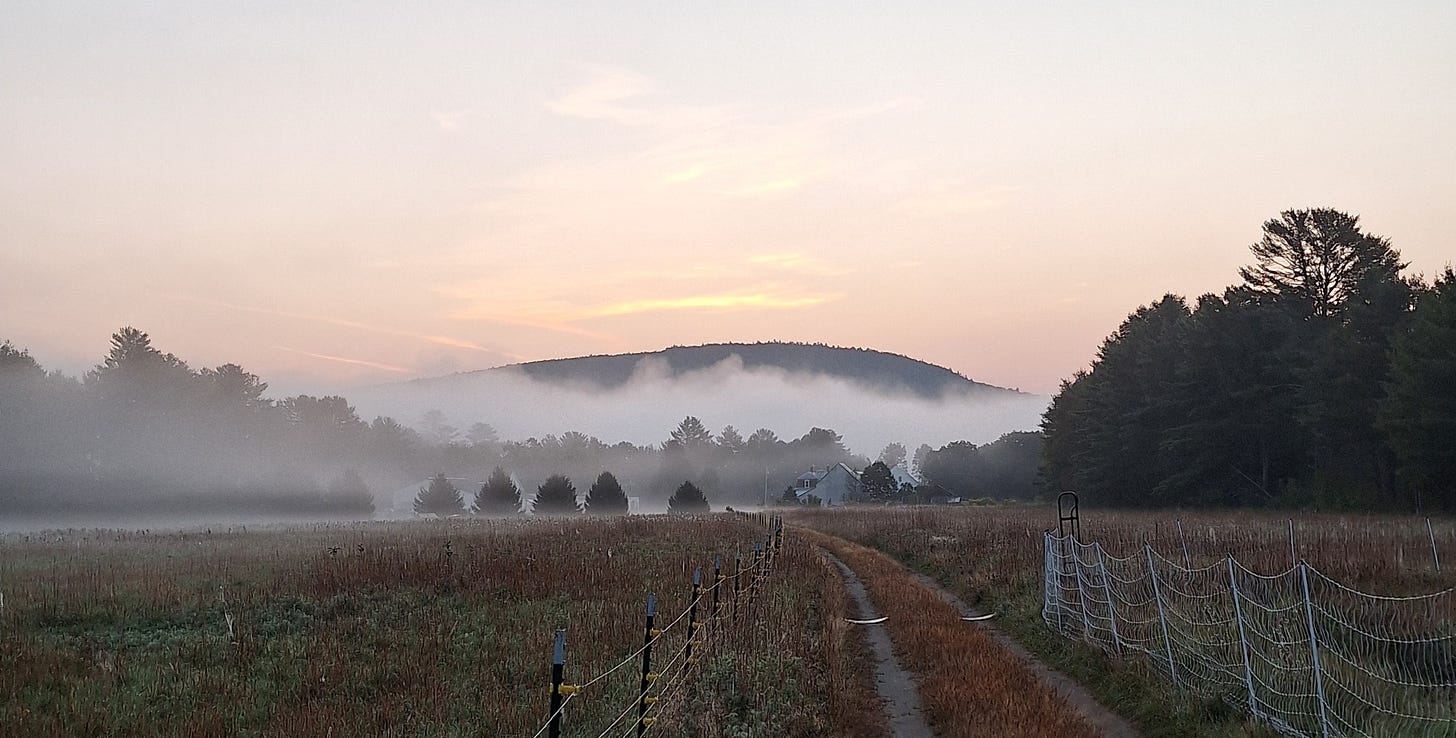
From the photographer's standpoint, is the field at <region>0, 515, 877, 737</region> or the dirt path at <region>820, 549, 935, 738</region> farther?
the dirt path at <region>820, 549, 935, 738</region>

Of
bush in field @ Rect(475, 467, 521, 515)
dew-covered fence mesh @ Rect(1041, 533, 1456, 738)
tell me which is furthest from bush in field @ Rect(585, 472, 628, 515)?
dew-covered fence mesh @ Rect(1041, 533, 1456, 738)

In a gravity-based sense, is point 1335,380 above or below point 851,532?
above

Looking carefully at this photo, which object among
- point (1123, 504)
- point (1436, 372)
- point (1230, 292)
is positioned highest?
point (1230, 292)

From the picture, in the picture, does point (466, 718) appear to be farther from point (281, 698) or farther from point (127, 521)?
point (127, 521)

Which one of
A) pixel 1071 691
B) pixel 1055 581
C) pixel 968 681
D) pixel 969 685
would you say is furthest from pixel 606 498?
pixel 969 685

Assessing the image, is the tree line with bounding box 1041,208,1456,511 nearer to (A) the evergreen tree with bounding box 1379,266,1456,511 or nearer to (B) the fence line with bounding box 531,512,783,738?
(A) the evergreen tree with bounding box 1379,266,1456,511

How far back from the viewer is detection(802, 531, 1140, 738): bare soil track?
9.71 meters

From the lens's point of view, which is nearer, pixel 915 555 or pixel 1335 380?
pixel 915 555

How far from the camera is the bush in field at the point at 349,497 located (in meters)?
90.7

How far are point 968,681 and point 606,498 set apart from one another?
224 feet

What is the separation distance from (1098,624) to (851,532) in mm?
31675

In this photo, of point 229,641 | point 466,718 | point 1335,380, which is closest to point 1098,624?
point 466,718

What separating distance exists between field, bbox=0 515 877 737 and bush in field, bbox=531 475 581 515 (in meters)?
52.7

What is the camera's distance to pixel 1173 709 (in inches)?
408
